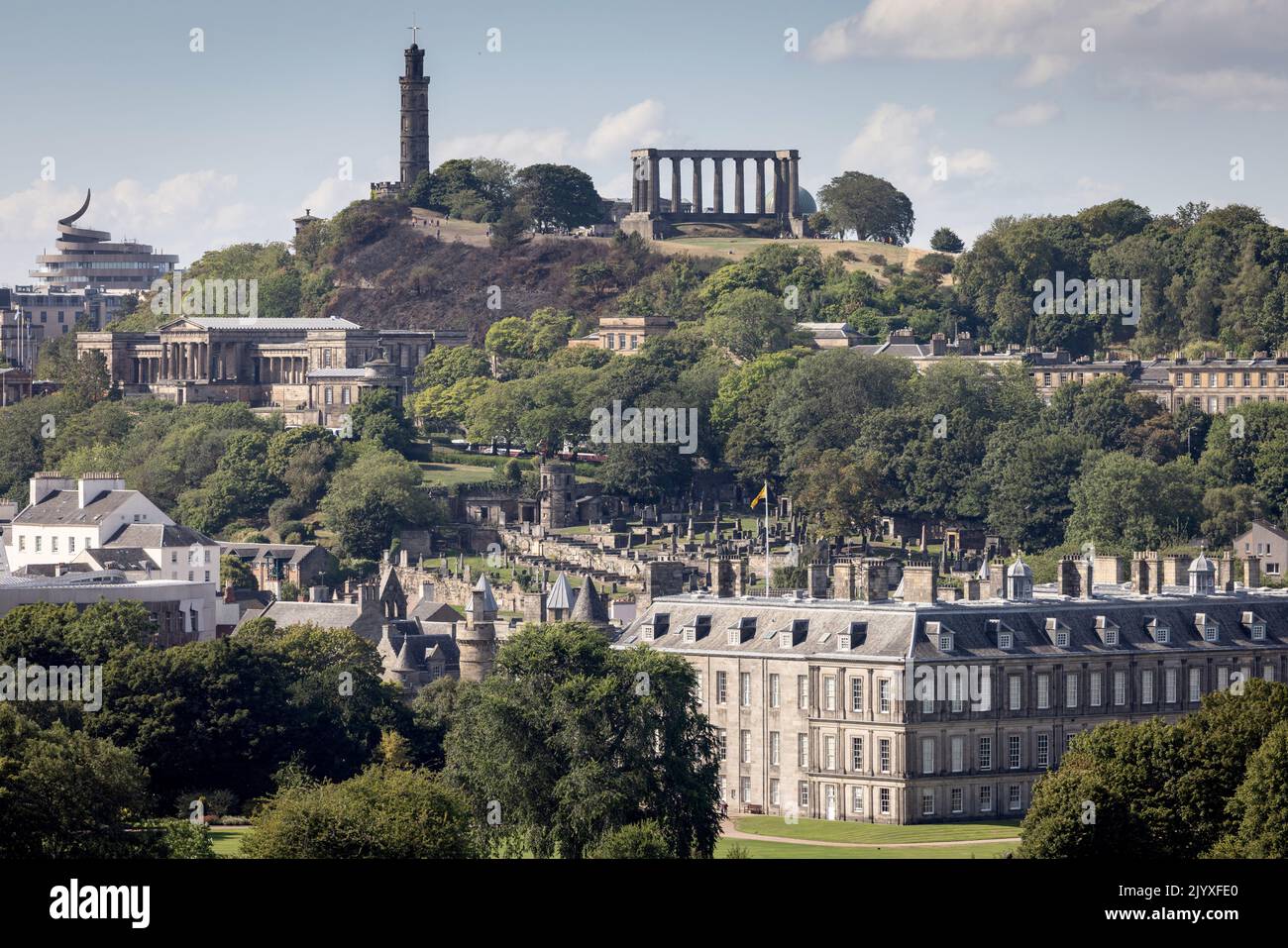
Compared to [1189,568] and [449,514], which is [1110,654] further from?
[449,514]

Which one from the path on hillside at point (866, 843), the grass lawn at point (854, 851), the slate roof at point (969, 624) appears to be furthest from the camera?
the slate roof at point (969, 624)

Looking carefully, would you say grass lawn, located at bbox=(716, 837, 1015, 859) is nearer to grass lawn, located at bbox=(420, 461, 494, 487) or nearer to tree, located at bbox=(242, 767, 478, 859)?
tree, located at bbox=(242, 767, 478, 859)

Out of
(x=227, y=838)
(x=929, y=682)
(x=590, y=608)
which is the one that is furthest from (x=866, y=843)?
(x=590, y=608)

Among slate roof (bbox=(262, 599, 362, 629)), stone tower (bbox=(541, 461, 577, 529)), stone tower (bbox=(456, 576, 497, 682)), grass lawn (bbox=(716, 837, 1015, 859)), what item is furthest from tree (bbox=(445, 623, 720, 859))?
stone tower (bbox=(541, 461, 577, 529))

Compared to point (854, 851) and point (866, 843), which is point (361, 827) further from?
point (866, 843)

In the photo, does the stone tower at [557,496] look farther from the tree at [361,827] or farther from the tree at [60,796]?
the tree at [361,827]

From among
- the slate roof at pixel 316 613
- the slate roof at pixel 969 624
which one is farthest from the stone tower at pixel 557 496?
the slate roof at pixel 969 624
